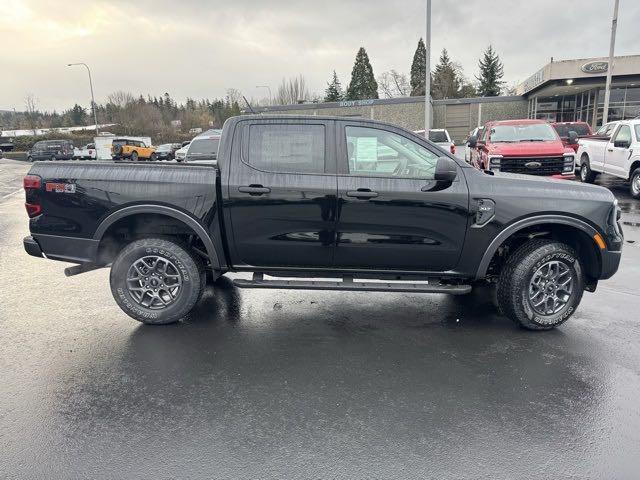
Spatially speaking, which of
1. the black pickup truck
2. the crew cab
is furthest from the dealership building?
the black pickup truck

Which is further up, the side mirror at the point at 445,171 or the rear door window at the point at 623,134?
the rear door window at the point at 623,134

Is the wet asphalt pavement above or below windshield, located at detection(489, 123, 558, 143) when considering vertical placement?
below

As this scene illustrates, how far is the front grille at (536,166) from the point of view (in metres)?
11.6

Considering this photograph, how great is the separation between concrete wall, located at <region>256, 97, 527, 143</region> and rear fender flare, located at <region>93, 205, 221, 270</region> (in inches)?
1715

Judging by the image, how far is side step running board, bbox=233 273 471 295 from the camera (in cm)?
439

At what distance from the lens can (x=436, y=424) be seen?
3.06 meters

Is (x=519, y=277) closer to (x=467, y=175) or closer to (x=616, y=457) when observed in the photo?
(x=467, y=175)

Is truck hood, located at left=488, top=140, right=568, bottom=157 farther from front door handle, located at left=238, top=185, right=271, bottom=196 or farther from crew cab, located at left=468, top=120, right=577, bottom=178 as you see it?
front door handle, located at left=238, top=185, right=271, bottom=196

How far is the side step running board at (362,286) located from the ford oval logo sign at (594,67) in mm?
35472

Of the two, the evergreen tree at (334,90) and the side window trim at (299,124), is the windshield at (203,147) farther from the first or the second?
the evergreen tree at (334,90)

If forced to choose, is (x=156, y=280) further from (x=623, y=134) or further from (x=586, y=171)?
(x=586, y=171)

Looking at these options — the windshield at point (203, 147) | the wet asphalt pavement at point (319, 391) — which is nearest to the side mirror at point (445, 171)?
the wet asphalt pavement at point (319, 391)

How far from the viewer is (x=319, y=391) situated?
344cm

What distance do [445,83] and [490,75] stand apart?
843cm
